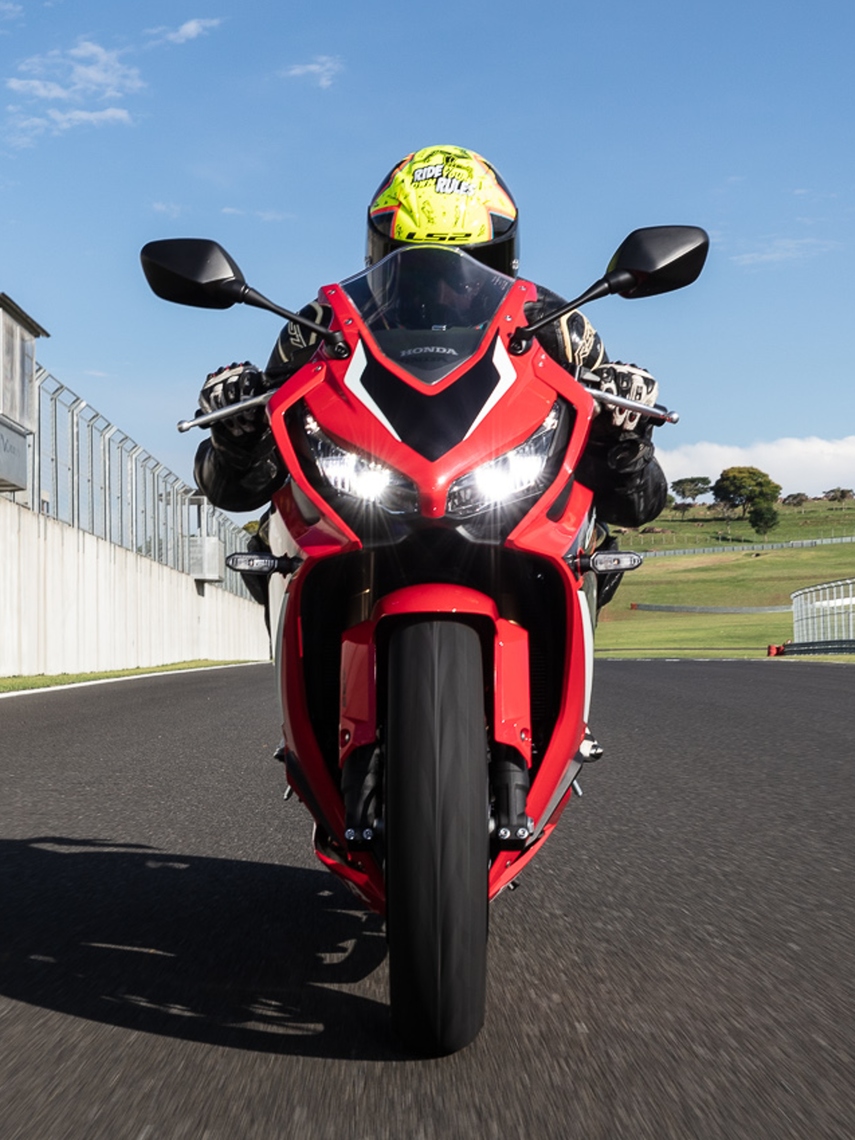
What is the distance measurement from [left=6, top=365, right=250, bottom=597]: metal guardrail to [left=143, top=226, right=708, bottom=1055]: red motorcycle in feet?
71.9

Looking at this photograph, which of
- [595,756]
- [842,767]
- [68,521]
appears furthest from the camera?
[68,521]

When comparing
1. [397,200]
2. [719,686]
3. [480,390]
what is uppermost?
[397,200]

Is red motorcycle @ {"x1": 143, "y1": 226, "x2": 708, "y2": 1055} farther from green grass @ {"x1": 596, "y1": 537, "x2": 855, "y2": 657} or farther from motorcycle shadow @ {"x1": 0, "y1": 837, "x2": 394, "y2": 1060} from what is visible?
green grass @ {"x1": 596, "y1": 537, "x2": 855, "y2": 657}

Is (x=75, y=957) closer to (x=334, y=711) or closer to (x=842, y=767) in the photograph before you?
(x=334, y=711)

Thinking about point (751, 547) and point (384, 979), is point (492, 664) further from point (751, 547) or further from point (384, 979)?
point (751, 547)

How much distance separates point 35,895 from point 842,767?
515cm

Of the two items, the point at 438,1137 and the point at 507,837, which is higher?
the point at 507,837

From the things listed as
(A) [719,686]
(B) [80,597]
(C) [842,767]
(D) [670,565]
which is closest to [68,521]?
(B) [80,597]

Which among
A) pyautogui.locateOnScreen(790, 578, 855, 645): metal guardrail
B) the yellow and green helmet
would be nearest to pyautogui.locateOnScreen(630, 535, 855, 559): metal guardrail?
pyautogui.locateOnScreen(790, 578, 855, 645): metal guardrail

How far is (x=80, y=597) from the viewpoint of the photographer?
2878cm

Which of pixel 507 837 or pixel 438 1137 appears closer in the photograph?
pixel 438 1137

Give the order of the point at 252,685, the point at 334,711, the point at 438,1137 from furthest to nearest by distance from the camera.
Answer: the point at 252,685, the point at 334,711, the point at 438,1137

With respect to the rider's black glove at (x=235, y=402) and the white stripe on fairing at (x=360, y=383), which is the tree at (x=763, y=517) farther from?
the white stripe on fairing at (x=360, y=383)

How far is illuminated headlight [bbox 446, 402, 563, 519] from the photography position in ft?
9.71
